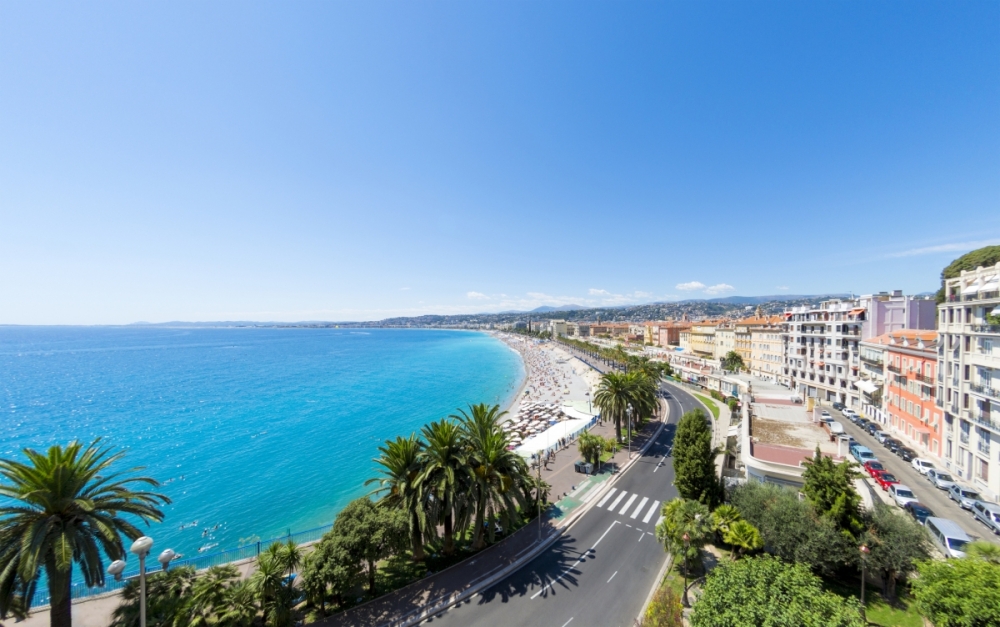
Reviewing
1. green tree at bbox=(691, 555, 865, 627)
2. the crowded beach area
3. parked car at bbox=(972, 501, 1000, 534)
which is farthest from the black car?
green tree at bbox=(691, 555, 865, 627)

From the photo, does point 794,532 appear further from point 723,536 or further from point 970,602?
point 970,602

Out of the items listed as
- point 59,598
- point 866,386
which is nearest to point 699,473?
point 59,598

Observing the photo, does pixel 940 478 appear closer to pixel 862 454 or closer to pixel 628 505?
pixel 862 454

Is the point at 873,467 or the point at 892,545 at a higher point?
the point at 892,545

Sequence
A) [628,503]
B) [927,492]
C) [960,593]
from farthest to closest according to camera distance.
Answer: [927,492] → [628,503] → [960,593]

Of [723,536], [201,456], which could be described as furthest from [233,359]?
[723,536]

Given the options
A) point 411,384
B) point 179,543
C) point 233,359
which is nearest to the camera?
point 179,543

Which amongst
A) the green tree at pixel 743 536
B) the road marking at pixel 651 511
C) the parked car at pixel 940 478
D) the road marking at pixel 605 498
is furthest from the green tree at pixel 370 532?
the parked car at pixel 940 478

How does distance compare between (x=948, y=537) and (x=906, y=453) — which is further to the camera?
(x=906, y=453)

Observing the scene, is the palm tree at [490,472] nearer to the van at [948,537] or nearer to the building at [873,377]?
the van at [948,537]
